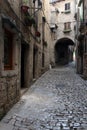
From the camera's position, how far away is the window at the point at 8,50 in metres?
7.48

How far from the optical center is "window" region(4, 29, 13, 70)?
748 centimetres

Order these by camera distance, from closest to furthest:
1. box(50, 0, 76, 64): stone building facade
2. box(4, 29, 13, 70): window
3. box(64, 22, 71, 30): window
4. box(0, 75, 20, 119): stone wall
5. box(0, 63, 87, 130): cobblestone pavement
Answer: box(0, 63, 87, 130): cobblestone pavement
box(0, 75, 20, 119): stone wall
box(4, 29, 13, 70): window
box(50, 0, 76, 64): stone building facade
box(64, 22, 71, 30): window

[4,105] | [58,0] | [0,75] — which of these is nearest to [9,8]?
[0,75]

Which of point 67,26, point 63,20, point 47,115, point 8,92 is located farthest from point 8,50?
point 63,20

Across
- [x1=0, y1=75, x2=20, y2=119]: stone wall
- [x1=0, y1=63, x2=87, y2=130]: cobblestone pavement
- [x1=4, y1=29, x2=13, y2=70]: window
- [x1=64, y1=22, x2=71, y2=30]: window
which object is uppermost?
[x1=64, y1=22, x2=71, y2=30]: window

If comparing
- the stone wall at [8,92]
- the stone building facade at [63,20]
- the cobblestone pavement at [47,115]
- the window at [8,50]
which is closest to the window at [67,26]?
the stone building facade at [63,20]

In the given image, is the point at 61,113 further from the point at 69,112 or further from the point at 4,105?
the point at 4,105

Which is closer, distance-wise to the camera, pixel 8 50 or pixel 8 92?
pixel 8 92

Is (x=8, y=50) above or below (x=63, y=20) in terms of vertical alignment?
below

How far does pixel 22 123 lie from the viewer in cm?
617

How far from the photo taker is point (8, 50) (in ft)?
26.0

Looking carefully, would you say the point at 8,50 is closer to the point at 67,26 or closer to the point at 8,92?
the point at 8,92

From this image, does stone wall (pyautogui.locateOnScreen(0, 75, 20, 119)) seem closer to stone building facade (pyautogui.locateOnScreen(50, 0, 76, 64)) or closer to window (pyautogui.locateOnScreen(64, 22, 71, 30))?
stone building facade (pyautogui.locateOnScreen(50, 0, 76, 64))

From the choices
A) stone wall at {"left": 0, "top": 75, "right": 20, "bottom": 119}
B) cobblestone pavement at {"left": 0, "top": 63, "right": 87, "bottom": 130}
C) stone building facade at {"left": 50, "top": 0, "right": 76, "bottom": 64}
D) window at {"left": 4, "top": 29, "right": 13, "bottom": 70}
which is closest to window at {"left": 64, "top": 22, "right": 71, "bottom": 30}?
stone building facade at {"left": 50, "top": 0, "right": 76, "bottom": 64}
